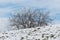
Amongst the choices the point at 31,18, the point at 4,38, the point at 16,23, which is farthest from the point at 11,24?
the point at 4,38

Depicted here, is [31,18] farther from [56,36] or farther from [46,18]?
[56,36]

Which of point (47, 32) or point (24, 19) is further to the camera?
→ point (24, 19)

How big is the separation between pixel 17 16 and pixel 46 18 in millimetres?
4280

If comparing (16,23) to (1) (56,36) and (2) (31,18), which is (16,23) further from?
(1) (56,36)

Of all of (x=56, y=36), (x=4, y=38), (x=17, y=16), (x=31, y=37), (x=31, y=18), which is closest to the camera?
(x=56, y=36)

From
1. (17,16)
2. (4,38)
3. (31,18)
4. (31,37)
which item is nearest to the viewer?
(31,37)

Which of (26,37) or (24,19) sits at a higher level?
(26,37)

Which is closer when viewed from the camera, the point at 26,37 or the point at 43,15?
the point at 26,37

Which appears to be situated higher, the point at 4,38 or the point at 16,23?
the point at 4,38

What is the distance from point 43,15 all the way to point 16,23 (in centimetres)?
399

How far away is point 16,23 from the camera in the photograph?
31.7 meters

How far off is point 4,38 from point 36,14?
2122cm

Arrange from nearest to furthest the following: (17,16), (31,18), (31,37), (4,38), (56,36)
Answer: (56,36)
(31,37)
(4,38)
(31,18)
(17,16)

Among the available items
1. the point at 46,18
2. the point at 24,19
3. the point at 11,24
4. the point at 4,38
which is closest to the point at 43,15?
the point at 46,18
